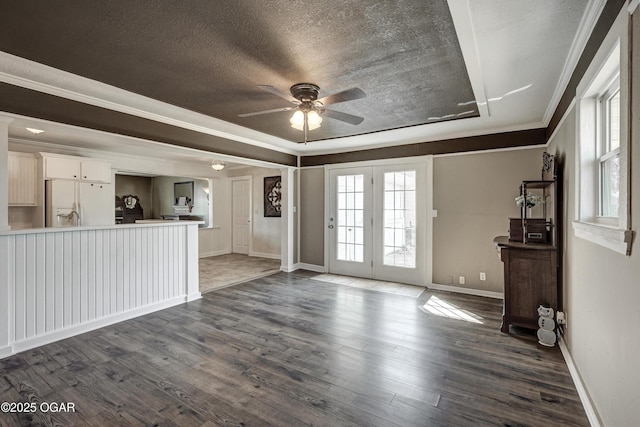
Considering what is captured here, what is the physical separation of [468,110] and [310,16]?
248cm

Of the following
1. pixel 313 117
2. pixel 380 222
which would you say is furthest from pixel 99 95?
pixel 380 222

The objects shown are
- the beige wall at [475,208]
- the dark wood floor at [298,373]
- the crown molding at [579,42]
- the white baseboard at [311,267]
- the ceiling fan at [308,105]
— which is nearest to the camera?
the crown molding at [579,42]

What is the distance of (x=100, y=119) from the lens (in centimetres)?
312

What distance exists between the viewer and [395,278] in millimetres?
5184

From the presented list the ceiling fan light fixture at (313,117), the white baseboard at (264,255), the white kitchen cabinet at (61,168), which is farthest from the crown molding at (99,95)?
the white baseboard at (264,255)

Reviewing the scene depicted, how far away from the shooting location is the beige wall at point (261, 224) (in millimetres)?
7605

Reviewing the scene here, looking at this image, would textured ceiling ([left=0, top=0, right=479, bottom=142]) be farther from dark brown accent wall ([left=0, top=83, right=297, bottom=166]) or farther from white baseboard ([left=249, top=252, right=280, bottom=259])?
white baseboard ([left=249, top=252, right=280, bottom=259])

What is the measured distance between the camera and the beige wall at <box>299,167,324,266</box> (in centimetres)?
602

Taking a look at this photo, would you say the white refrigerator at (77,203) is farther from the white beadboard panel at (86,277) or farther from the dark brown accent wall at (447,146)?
the dark brown accent wall at (447,146)

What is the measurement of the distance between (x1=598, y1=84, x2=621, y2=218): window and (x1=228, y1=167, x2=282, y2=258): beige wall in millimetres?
6170

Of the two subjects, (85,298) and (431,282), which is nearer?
(85,298)

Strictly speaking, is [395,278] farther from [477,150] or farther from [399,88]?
[399,88]

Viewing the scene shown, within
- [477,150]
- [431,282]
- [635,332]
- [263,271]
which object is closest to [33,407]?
[635,332]

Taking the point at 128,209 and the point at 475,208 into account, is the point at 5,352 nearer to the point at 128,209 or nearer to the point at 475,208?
the point at 475,208
